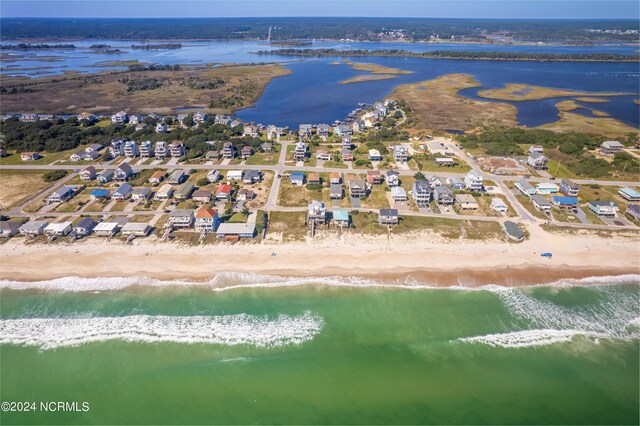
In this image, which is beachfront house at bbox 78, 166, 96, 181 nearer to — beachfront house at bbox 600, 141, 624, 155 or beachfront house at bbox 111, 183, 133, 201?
beachfront house at bbox 111, 183, 133, 201

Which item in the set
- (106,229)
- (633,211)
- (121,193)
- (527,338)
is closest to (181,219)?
(106,229)

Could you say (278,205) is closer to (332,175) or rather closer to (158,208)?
(332,175)

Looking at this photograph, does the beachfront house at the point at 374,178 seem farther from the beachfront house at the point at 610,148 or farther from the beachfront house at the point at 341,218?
the beachfront house at the point at 610,148

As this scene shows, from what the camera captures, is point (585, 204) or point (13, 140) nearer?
point (585, 204)

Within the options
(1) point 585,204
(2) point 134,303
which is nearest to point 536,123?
(1) point 585,204

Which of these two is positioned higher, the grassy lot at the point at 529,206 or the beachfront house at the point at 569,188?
the beachfront house at the point at 569,188

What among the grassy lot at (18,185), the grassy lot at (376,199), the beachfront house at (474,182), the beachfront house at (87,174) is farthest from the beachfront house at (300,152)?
the grassy lot at (18,185)

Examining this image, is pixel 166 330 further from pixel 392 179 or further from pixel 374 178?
pixel 392 179

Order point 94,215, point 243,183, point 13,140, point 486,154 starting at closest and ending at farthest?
1. point 94,215
2. point 243,183
3. point 486,154
4. point 13,140
